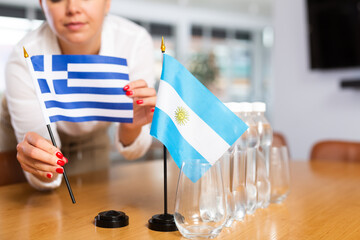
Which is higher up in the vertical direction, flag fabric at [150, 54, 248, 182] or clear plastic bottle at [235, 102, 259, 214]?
flag fabric at [150, 54, 248, 182]

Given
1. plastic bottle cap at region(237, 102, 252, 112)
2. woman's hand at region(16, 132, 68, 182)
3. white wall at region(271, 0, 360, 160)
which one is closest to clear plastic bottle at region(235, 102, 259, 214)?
plastic bottle cap at region(237, 102, 252, 112)

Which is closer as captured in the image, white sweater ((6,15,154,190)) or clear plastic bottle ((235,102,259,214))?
clear plastic bottle ((235,102,259,214))

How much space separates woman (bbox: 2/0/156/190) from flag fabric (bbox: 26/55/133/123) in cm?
5

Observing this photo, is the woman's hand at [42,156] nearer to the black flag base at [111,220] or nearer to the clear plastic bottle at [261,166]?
the black flag base at [111,220]

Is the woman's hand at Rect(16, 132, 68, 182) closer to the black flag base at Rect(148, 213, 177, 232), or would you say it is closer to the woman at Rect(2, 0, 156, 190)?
the woman at Rect(2, 0, 156, 190)

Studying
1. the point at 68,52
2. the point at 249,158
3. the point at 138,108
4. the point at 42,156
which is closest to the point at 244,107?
the point at 249,158

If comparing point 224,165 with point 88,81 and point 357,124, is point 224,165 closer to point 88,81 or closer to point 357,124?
point 88,81

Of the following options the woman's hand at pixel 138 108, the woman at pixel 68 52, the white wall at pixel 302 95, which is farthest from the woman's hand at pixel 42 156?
the white wall at pixel 302 95

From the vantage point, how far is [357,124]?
3.17 m

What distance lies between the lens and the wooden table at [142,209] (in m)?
0.88

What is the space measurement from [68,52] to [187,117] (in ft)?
2.36

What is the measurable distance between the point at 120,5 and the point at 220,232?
6792 millimetres

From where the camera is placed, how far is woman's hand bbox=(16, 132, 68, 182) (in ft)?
3.19

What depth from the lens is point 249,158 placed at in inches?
41.4
